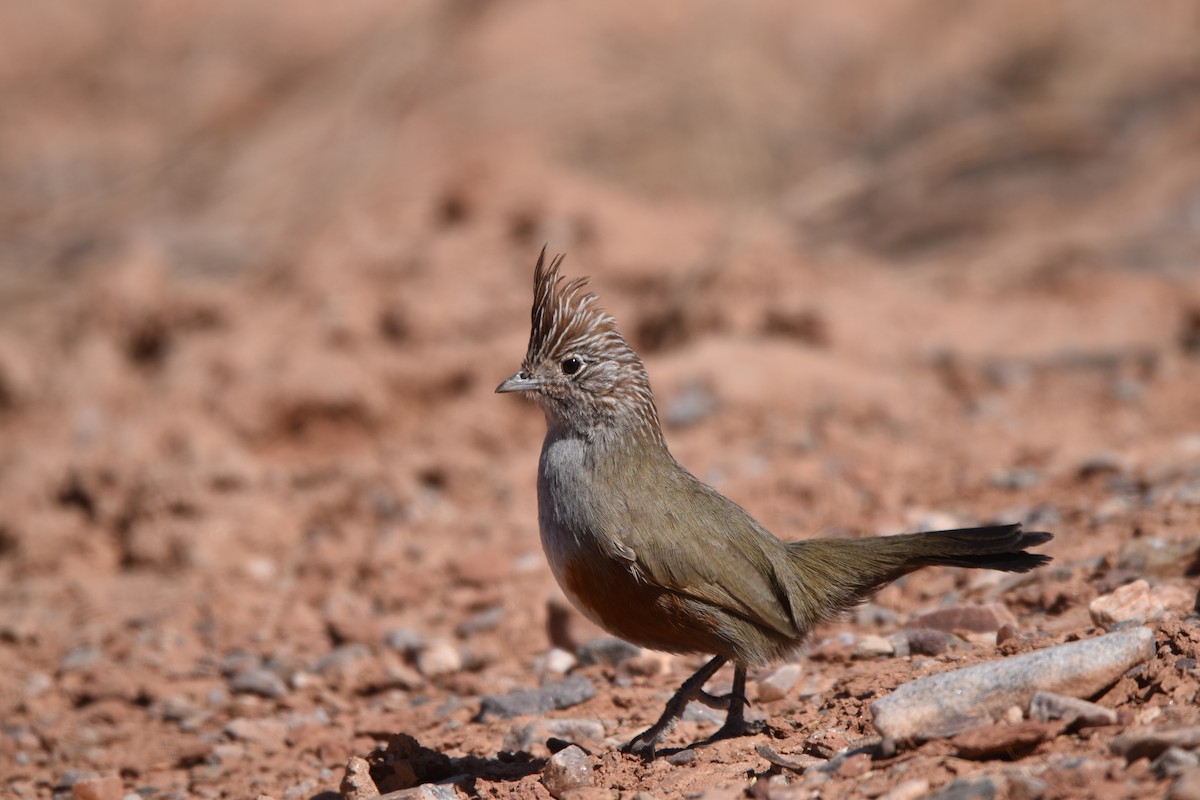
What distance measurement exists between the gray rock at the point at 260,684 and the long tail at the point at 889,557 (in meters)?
2.39

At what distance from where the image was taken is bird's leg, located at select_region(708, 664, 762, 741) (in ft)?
13.6

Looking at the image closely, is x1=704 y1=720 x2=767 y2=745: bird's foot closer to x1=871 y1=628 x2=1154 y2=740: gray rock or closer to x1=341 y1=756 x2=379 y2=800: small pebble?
x1=871 y1=628 x2=1154 y2=740: gray rock

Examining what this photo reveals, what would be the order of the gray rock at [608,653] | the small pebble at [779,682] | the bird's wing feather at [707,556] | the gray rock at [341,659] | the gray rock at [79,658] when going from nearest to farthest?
the bird's wing feather at [707,556] → the small pebble at [779,682] → the gray rock at [608,653] → the gray rock at [341,659] → the gray rock at [79,658]

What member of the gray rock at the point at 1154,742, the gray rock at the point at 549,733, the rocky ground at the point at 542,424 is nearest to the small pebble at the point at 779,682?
the rocky ground at the point at 542,424

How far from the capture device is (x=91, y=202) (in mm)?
12016

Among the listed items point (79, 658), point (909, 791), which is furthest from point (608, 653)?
point (79, 658)

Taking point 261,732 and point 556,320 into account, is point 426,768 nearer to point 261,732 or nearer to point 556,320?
point 261,732

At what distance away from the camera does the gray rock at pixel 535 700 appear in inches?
186

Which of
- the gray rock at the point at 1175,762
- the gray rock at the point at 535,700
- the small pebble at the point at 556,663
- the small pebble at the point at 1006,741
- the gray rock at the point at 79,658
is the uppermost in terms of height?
the gray rock at the point at 79,658

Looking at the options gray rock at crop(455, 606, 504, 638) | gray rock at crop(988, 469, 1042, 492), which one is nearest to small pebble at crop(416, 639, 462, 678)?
gray rock at crop(455, 606, 504, 638)

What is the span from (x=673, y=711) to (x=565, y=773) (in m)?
0.48

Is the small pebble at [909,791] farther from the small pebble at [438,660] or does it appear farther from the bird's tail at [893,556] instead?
the small pebble at [438,660]

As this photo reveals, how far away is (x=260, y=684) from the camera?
5355mm

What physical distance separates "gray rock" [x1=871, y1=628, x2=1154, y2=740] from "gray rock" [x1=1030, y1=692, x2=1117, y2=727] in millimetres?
59
